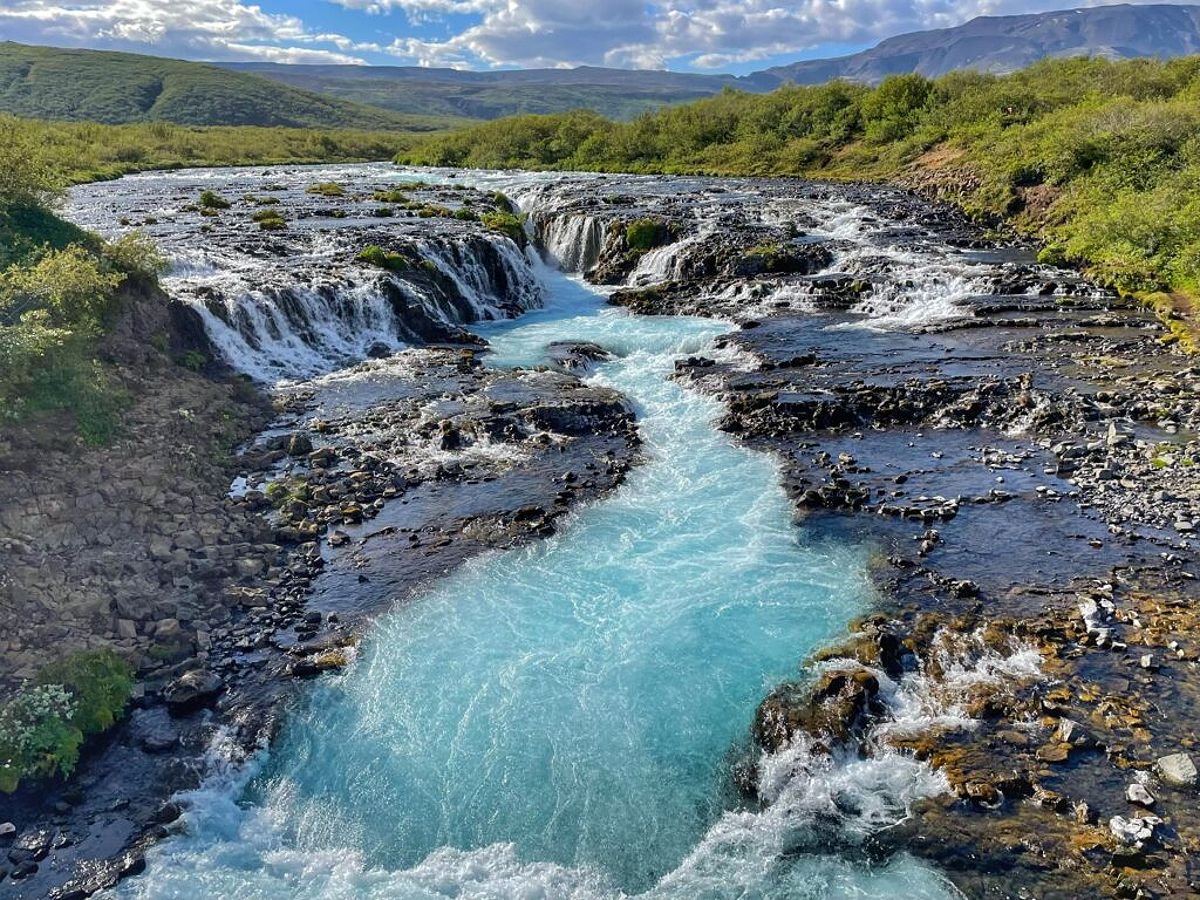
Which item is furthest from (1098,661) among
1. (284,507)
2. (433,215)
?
(433,215)

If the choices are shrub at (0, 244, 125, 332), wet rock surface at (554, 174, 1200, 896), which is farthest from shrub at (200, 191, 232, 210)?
wet rock surface at (554, 174, 1200, 896)

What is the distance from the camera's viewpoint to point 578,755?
13680 millimetres

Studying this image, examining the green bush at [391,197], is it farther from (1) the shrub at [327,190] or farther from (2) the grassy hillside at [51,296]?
(2) the grassy hillside at [51,296]

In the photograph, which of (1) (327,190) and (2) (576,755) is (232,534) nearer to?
(2) (576,755)

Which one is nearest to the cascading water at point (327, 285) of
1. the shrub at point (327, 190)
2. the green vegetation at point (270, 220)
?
the green vegetation at point (270, 220)

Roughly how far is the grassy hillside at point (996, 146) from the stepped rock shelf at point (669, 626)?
883 centimetres

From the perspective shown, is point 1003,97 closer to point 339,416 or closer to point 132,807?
point 339,416

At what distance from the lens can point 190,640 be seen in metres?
16.0

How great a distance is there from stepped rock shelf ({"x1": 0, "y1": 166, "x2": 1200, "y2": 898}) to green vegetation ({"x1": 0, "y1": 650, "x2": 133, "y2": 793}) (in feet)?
1.52

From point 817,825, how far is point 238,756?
10.1m

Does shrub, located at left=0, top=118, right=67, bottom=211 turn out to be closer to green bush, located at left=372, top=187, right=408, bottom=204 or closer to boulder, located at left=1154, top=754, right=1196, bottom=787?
green bush, located at left=372, top=187, right=408, bottom=204

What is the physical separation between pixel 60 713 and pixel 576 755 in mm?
9135

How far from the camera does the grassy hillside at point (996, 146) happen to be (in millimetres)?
40125

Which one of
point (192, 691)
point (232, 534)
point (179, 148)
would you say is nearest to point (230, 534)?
point (232, 534)
